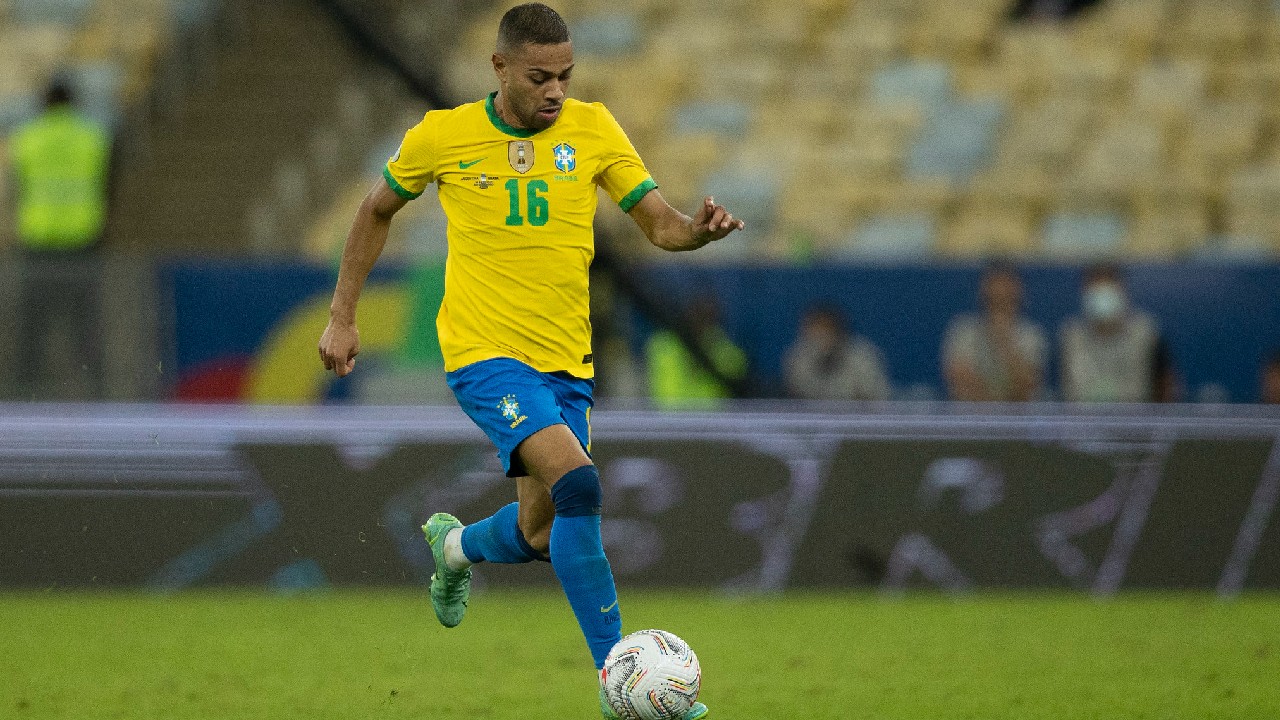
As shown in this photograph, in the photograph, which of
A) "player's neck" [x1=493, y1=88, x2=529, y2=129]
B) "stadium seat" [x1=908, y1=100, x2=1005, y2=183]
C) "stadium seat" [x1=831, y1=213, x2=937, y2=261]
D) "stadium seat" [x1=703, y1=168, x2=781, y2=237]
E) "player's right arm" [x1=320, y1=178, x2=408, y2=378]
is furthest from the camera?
"stadium seat" [x1=908, y1=100, x2=1005, y2=183]

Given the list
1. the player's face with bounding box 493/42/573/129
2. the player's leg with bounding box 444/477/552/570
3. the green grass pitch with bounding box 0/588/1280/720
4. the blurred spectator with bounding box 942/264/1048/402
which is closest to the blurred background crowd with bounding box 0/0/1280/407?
the blurred spectator with bounding box 942/264/1048/402

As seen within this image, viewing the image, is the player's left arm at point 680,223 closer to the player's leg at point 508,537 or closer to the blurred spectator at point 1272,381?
the player's leg at point 508,537

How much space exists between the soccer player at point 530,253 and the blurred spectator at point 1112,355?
20.9ft

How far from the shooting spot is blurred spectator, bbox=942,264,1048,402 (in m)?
12.0

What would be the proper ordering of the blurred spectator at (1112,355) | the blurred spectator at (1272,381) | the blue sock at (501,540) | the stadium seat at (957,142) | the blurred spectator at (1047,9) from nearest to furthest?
the blue sock at (501,540)
the blurred spectator at (1112,355)
the blurred spectator at (1272,381)
the stadium seat at (957,142)
the blurred spectator at (1047,9)

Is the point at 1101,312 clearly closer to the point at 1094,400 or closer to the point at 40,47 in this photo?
the point at 1094,400

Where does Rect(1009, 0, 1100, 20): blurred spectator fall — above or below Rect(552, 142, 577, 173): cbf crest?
below

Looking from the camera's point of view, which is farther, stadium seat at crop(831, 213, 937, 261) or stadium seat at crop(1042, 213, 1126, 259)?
stadium seat at crop(831, 213, 937, 261)

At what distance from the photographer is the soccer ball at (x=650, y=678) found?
5645 millimetres

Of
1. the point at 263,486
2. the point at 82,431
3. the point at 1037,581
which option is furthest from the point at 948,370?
the point at 82,431

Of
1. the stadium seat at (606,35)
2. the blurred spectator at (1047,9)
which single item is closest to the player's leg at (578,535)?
the stadium seat at (606,35)

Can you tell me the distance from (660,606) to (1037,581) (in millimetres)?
2043

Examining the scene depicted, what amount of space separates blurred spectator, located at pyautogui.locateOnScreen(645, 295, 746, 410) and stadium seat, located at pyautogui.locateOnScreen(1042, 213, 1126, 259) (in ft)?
9.65

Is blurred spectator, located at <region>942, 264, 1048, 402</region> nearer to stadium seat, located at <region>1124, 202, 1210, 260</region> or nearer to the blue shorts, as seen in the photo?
stadium seat, located at <region>1124, 202, 1210, 260</region>
